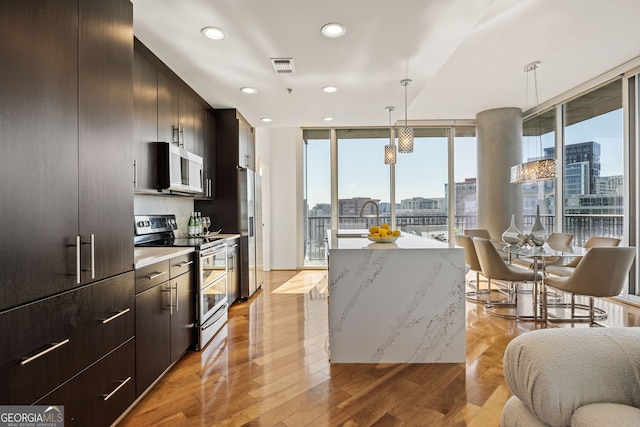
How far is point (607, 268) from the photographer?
9.55 feet

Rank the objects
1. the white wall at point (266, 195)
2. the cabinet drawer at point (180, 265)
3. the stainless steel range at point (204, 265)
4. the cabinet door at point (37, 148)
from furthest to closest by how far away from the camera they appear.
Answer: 1. the white wall at point (266, 195)
2. the stainless steel range at point (204, 265)
3. the cabinet drawer at point (180, 265)
4. the cabinet door at point (37, 148)

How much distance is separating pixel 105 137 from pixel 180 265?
3.58ft

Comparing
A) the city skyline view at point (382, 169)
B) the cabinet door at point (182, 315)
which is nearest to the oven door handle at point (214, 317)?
the cabinet door at point (182, 315)

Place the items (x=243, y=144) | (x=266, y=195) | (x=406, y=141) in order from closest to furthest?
(x=406, y=141)
(x=243, y=144)
(x=266, y=195)

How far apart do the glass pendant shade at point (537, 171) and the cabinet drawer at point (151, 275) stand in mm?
3852

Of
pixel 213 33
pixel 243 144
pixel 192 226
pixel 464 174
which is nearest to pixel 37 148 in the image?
pixel 213 33

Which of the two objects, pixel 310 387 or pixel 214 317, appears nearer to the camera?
pixel 310 387

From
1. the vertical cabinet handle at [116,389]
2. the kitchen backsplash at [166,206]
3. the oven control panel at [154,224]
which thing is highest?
the kitchen backsplash at [166,206]

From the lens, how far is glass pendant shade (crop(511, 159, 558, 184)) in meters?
3.62

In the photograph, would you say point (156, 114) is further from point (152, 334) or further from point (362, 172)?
point (362, 172)

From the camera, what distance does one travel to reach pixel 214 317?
2980mm

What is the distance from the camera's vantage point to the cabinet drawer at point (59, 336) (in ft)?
3.65

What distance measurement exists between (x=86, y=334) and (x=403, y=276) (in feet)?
6.23

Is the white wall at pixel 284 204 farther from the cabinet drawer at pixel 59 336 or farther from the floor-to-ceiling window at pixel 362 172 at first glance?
the cabinet drawer at pixel 59 336
